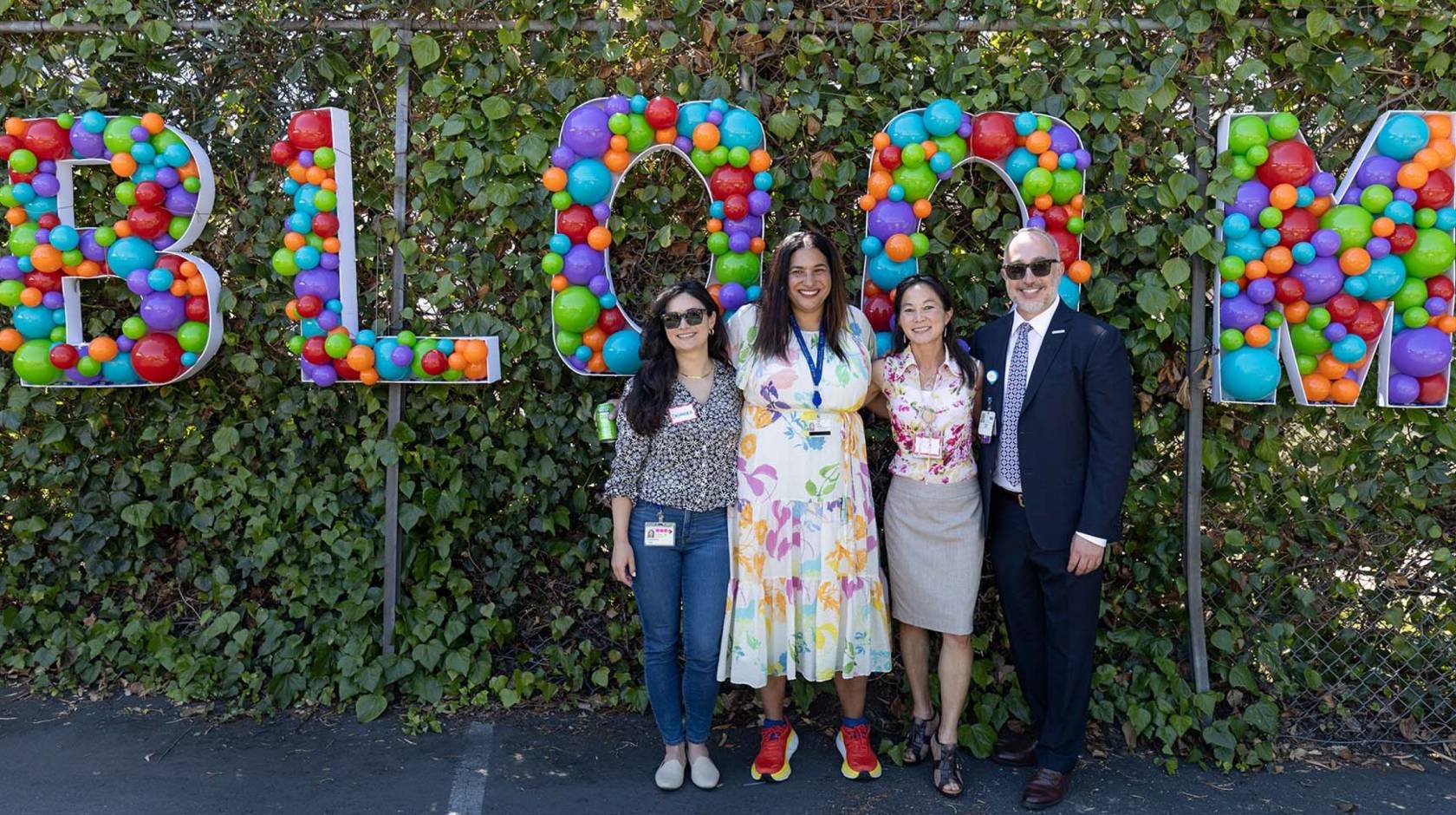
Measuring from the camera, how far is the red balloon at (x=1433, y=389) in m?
3.03

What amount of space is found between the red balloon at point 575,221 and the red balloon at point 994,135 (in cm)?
131

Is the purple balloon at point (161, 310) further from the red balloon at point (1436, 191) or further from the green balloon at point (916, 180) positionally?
the red balloon at point (1436, 191)

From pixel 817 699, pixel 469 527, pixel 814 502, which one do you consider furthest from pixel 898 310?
pixel 469 527

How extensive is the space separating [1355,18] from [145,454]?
4557 millimetres

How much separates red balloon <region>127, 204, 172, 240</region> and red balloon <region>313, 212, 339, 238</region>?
1.90 feet

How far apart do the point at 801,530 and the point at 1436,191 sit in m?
2.33

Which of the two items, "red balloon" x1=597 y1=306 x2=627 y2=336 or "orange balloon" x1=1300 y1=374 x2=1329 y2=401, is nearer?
"orange balloon" x1=1300 y1=374 x2=1329 y2=401

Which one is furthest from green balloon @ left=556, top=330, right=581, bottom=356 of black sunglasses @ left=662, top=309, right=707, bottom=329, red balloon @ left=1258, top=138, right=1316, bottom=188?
red balloon @ left=1258, top=138, right=1316, bottom=188

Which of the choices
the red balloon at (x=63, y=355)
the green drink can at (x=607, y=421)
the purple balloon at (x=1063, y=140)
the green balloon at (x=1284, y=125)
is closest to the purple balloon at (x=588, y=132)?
the green drink can at (x=607, y=421)

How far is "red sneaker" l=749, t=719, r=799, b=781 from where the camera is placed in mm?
2920

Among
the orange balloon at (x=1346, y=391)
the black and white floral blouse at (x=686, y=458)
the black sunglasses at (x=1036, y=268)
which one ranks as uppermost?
the black sunglasses at (x=1036, y=268)

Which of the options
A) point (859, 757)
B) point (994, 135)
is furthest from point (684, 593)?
point (994, 135)

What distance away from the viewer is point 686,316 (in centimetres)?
267

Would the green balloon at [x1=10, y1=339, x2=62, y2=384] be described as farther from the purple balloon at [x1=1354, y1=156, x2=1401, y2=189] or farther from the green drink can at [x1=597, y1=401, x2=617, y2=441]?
the purple balloon at [x1=1354, y1=156, x2=1401, y2=189]
